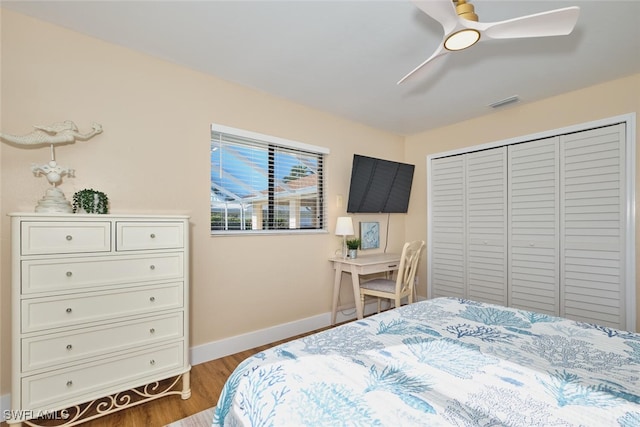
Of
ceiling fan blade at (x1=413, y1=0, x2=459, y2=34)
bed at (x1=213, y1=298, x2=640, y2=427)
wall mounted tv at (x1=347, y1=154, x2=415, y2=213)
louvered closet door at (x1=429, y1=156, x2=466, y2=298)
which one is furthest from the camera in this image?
louvered closet door at (x1=429, y1=156, x2=466, y2=298)

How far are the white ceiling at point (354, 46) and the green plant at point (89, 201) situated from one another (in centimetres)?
110

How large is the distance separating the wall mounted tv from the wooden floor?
6.93 ft

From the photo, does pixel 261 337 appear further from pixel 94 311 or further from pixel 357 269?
pixel 94 311

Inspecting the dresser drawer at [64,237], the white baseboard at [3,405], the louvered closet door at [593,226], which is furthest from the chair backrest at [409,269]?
the white baseboard at [3,405]

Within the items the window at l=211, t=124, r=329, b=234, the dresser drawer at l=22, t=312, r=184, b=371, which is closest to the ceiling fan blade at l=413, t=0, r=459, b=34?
the window at l=211, t=124, r=329, b=234

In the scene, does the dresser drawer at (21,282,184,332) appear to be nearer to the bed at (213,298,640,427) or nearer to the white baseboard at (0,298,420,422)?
the white baseboard at (0,298,420,422)

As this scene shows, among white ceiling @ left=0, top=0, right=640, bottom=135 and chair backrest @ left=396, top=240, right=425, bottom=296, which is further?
chair backrest @ left=396, top=240, right=425, bottom=296

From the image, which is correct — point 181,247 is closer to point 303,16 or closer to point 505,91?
point 303,16

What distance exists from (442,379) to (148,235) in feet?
5.74

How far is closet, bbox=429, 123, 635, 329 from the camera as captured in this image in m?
2.56

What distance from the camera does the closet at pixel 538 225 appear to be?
8.41 ft

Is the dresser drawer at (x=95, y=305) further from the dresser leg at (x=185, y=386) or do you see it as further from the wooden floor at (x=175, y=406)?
the wooden floor at (x=175, y=406)

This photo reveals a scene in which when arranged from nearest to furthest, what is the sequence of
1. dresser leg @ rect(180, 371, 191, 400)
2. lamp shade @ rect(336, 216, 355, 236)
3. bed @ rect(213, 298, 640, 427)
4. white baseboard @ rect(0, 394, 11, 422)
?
bed @ rect(213, 298, 640, 427), white baseboard @ rect(0, 394, 11, 422), dresser leg @ rect(180, 371, 191, 400), lamp shade @ rect(336, 216, 355, 236)

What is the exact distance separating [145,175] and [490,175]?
11.4 feet
